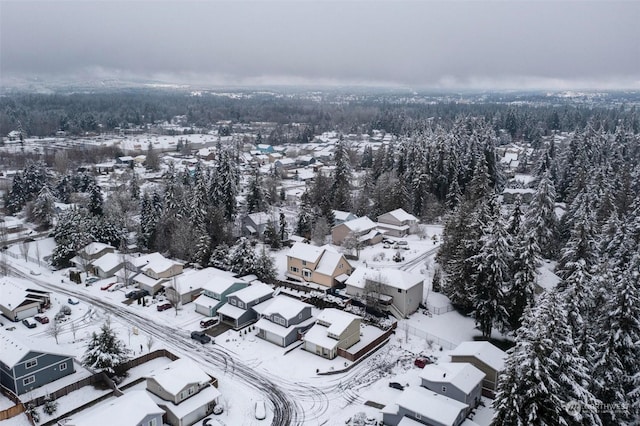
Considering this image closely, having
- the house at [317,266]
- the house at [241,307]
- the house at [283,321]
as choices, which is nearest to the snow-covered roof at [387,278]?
the house at [317,266]

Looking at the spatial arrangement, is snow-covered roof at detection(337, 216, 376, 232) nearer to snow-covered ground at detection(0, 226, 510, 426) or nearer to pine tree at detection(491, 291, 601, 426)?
snow-covered ground at detection(0, 226, 510, 426)

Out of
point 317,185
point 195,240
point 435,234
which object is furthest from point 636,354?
point 317,185

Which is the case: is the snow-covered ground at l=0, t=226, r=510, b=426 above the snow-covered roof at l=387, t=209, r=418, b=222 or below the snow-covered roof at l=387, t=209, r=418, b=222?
below

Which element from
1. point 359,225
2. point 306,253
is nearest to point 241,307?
point 306,253

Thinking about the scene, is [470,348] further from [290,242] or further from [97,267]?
[97,267]

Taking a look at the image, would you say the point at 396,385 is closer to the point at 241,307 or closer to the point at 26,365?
the point at 241,307

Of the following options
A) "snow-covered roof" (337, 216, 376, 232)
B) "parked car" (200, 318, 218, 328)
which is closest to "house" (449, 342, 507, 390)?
"parked car" (200, 318, 218, 328)
